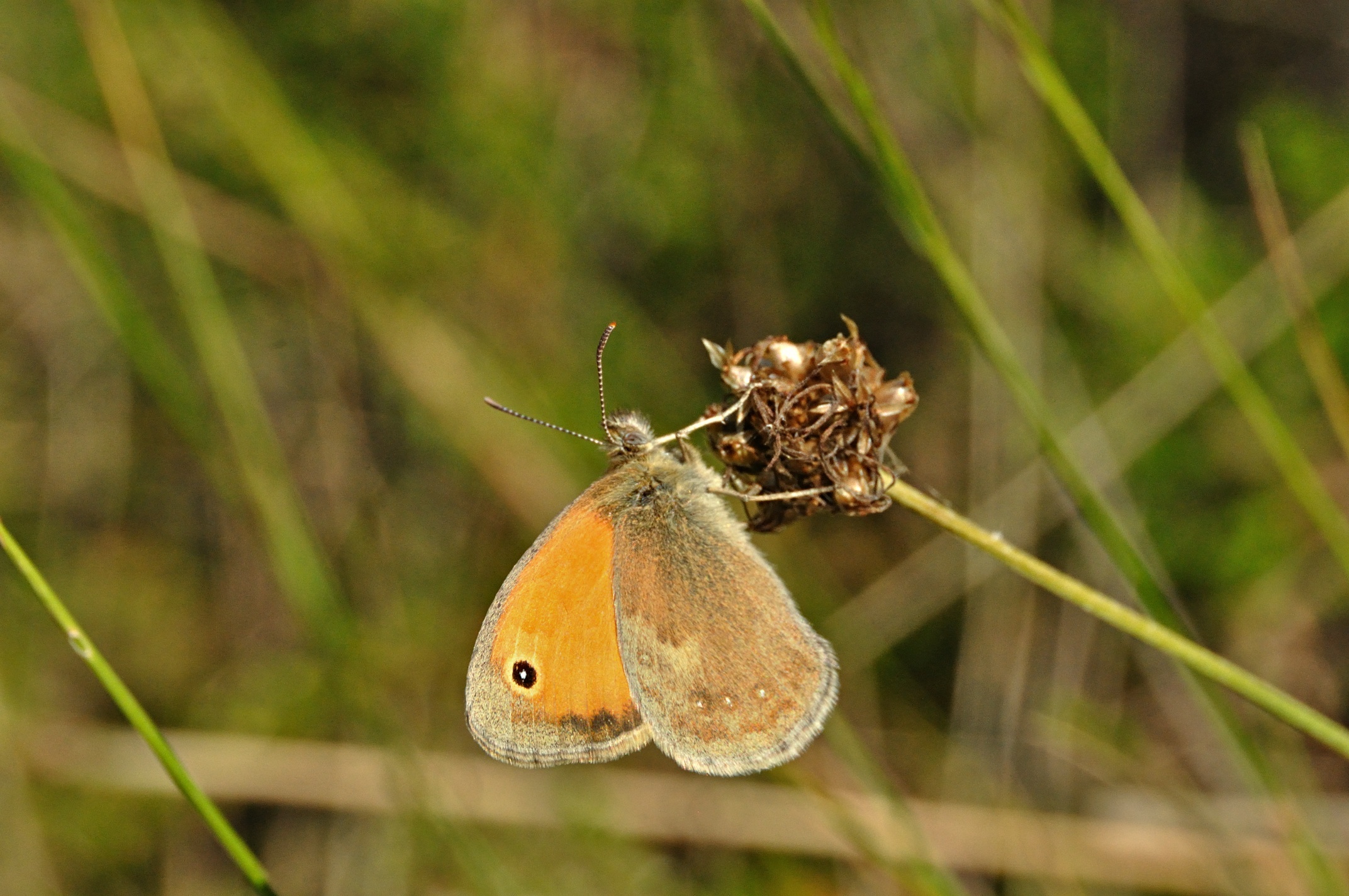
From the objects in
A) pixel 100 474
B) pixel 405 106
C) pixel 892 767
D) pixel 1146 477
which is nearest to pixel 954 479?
pixel 1146 477

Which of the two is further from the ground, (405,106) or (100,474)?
(405,106)

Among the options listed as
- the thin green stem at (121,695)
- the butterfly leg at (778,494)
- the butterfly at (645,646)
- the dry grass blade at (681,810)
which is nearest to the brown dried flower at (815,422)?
the butterfly leg at (778,494)

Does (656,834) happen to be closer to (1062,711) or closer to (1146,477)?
(1062,711)

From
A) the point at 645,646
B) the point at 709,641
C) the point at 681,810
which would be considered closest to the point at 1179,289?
the point at 709,641

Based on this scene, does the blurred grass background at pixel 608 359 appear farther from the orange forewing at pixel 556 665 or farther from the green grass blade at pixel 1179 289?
the green grass blade at pixel 1179 289

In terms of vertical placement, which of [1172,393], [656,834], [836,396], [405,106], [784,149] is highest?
[405,106]

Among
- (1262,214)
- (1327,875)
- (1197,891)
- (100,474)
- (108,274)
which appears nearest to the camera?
(1262,214)

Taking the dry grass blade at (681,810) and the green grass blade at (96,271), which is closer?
the green grass blade at (96,271)

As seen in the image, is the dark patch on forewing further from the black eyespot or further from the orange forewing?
the black eyespot
